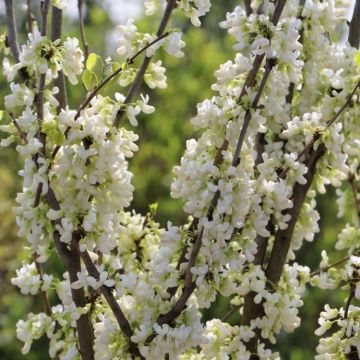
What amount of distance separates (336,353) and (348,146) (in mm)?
435

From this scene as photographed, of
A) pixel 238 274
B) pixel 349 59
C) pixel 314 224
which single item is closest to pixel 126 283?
pixel 238 274

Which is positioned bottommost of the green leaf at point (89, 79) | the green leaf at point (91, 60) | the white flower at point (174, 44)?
the green leaf at point (89, 79)

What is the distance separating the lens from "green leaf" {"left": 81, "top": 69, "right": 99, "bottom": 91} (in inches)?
55.6

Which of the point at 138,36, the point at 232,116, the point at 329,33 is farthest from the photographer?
the point at 329,33

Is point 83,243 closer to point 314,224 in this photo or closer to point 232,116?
point 232,116

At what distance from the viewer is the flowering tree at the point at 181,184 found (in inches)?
52.7

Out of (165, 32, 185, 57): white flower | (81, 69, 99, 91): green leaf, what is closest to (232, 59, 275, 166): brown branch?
(165, 32, 185, 57): white flower

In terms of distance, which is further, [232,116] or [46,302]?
[46,302]

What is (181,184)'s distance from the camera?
136 centimetres

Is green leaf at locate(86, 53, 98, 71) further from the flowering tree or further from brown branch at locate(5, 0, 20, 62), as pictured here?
brown branch at locate(5, 0, 20, 62)

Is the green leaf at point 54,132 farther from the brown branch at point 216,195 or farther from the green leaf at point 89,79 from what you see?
the brown branch at point 216,195

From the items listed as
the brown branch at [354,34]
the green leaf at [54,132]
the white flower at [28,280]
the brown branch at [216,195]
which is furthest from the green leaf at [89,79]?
the brown branch at [354,34]

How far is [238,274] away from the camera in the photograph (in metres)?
1.57

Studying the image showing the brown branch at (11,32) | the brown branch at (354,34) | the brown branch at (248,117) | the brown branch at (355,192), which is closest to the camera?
the brown branch at (248,117)
